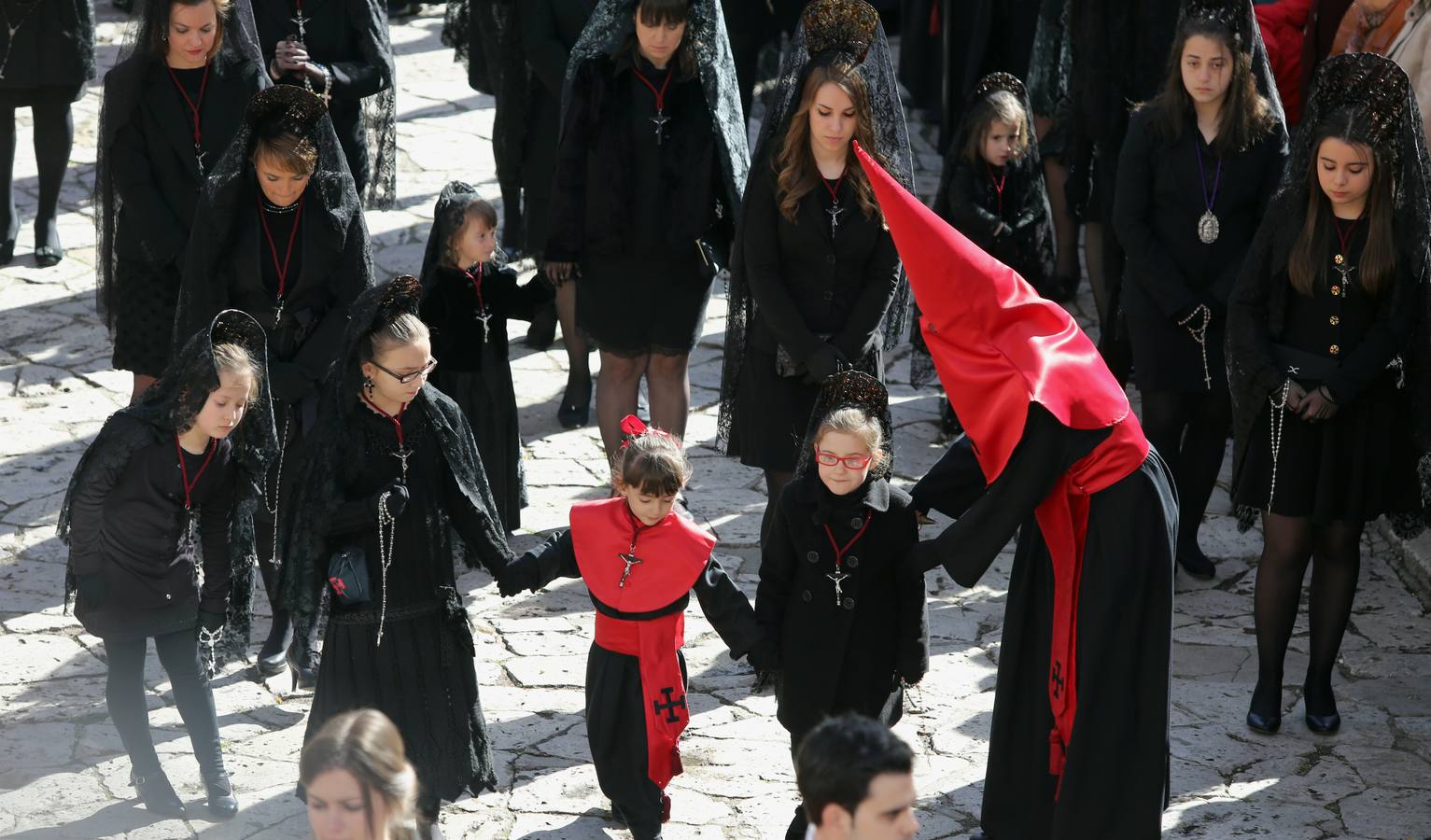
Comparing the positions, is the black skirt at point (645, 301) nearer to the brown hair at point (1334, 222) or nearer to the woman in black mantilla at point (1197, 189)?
the woman in black mantilla at point (1197, 189)

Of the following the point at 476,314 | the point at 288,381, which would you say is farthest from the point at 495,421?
the point at 288,381

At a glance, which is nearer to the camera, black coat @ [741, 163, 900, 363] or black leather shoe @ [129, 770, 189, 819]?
black leather shoe @ [129, 770, 189, 819]

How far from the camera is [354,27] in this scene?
24.7 ft

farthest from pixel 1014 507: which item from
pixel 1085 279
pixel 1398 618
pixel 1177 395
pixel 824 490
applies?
pixel 1085 279

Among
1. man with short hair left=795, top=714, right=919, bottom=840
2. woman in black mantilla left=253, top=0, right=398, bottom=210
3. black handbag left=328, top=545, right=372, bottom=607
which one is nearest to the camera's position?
man with short hair left=795, top=714, right=919, bottom=840

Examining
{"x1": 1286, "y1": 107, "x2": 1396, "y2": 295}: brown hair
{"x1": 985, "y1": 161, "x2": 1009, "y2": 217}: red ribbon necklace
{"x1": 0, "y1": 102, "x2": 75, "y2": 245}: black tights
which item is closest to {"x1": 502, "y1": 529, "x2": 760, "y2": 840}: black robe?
{"x1": 1286, "y1": 107, "x2": 1396, "y2": 295}: brown hair

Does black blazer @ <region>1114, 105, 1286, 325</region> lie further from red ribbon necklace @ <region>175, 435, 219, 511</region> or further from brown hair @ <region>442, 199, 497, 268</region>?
red ribbon necklace @ <region>175, 435, 219, 511</region>

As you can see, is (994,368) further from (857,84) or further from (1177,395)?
(1177,395)

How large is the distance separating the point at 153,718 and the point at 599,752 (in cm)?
162

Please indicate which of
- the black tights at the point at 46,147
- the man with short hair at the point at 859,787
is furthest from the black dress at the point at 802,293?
the black tights at the point at 46,147

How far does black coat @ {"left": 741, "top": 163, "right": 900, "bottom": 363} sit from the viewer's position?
20.0ft

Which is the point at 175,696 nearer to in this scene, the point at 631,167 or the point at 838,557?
the point at 838,557

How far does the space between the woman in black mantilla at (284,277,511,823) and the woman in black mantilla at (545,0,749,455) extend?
1714 millimetres

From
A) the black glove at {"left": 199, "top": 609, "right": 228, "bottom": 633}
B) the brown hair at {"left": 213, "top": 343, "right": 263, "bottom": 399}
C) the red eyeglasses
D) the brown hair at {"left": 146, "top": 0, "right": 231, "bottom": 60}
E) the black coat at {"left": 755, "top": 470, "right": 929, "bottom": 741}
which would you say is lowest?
the black glove at {"left": 199, "top": 609, "right": 228, "bottom": 633}
